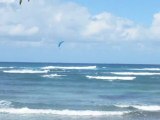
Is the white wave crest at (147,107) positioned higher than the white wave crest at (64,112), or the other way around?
the white wave crest at (147,107)

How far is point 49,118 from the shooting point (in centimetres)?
2206

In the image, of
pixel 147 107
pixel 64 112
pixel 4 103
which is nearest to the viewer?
pixel 64 112

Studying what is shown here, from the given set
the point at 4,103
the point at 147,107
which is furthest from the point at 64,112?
the point at 4,103

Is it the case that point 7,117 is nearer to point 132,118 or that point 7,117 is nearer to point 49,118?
point 49,118

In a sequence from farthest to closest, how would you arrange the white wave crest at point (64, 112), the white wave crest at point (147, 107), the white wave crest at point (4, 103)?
the white wave crest at point (4, 103), the white wave crest at point (147, 107), the white wave crest at point (64, 112)

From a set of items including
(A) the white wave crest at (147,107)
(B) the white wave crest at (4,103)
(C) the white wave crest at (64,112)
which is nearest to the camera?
(C) the white wave crest at (64,112)

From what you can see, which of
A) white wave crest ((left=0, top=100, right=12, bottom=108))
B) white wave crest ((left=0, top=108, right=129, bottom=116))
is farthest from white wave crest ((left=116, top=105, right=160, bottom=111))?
white wave crest ((left=0, top=100, right=12, bottom=108))

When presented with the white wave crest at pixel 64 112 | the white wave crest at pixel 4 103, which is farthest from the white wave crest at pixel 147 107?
the white wave crest at pixel 4 103

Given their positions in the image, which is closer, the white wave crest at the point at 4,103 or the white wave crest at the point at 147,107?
the white wave crest at the point at 147,107

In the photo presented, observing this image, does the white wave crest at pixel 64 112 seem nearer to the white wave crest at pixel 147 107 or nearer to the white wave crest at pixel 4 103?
the white wave crest at pixel 4 103

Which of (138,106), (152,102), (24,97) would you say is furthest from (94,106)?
(24,97)

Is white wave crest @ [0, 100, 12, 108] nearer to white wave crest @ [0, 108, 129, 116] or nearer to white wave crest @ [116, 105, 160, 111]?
white wave crest @ [0, 108, 129, 116]

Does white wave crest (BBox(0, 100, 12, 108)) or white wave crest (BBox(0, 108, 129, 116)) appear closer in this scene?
white wave crest (BBox(0, 108, 129, 116))

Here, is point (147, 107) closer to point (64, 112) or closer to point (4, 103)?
point (64, 112)
